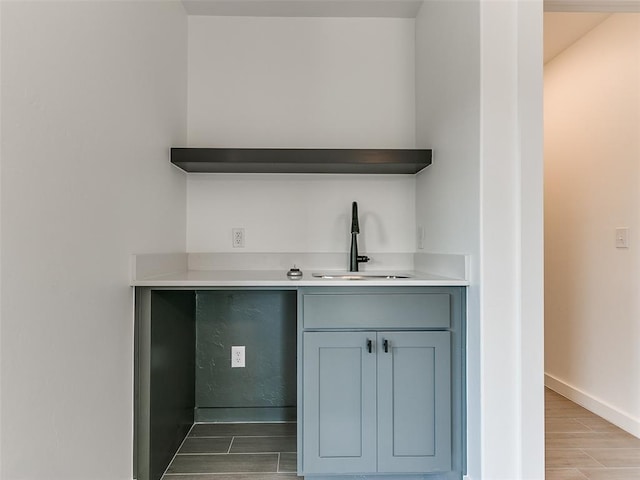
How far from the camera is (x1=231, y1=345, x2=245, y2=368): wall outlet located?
88.0 inches

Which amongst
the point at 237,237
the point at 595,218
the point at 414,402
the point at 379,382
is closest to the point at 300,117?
the point at 237,237

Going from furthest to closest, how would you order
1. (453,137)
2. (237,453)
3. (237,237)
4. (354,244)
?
(237,237)
(354,244)
(237,453)
(453,137)

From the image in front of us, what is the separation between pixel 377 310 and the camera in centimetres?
160

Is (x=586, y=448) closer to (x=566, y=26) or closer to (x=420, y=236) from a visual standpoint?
(x=420, y=236)

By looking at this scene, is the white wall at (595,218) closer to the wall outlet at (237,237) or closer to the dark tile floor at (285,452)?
the dark tile floor at (285,452)

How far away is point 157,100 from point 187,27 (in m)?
0.71

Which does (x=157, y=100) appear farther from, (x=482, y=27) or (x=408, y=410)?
(x=408, y=410)

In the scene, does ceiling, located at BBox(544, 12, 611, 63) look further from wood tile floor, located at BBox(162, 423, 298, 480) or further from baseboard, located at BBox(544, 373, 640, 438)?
wood tile floor, located at BBox(162, 423, 298, 480)

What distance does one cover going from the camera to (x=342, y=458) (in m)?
1.58

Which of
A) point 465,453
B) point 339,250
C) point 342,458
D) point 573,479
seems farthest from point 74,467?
point 573,479

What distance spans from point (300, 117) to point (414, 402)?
5.10ft

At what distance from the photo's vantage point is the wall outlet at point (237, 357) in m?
2.23

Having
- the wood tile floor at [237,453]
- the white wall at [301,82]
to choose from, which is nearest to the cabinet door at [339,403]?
the wood tile floor at [237,453]

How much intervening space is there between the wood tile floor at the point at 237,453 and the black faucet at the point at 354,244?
923 millimetres
